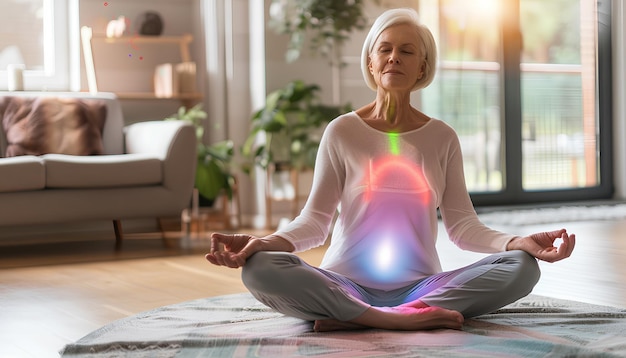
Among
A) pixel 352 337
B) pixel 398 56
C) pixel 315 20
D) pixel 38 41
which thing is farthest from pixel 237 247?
pixel 38 41

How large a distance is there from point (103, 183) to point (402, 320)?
2.45m

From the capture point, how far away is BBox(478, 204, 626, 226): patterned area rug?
17.4 feet

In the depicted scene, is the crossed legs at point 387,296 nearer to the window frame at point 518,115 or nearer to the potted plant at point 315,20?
the potted plant at point 315,20

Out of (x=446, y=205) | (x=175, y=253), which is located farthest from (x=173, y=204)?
(x=446, y=205)

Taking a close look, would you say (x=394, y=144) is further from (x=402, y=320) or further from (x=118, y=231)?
(x=118, y=231)

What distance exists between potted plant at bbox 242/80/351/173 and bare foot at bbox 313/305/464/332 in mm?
3093

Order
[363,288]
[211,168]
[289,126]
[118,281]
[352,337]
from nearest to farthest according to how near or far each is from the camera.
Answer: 1. [352,337]
2. [363,288]
3. [118,281]
4. [211,168]
5. [289,126]

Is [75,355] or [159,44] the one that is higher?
[159,44]

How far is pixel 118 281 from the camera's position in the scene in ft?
10.7

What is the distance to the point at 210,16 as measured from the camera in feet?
18.4

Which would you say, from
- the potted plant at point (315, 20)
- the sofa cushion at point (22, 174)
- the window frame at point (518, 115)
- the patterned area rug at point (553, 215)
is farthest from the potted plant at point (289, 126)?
the window frame at point (518, 115)

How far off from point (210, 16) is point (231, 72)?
1.19ft

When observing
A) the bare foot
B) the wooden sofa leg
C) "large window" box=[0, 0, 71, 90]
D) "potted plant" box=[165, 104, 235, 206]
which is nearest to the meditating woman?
the bare foot

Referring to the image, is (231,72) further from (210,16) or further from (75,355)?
(75,355)
